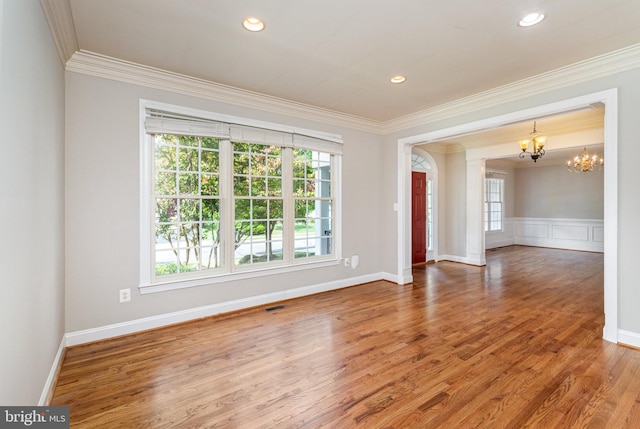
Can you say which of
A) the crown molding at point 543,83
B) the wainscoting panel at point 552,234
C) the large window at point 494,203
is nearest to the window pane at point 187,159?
the crown molding at point 543,83

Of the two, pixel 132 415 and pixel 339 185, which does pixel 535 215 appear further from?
pixel 132 415

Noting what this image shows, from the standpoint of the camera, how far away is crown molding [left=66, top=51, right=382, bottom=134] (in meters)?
2.91

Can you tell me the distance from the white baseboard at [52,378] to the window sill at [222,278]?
0.78 m

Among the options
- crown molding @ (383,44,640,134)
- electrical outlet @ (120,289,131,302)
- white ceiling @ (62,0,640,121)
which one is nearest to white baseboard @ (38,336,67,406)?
electrical outlet @ (120,289,131,302)

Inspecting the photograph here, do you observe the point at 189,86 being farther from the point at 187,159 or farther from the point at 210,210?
the point at 210,210

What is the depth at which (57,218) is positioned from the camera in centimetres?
248

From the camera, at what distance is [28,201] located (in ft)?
5.53

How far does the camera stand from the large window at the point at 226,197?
131 inches

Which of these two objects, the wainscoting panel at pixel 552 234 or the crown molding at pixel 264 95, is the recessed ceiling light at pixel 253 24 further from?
the wainscoting panel at pixel 552 234

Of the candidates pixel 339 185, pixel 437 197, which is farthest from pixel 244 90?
pixel 437 197

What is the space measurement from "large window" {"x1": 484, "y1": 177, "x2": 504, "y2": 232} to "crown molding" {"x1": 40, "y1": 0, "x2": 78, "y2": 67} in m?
→ 9.59

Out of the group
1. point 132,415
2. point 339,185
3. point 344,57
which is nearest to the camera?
point 132,415

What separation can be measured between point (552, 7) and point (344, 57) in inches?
64.8

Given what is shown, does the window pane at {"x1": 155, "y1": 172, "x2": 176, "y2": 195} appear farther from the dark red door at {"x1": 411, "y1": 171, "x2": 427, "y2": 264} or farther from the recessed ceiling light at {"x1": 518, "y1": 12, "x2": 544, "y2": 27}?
the dark red door at {"x1": 411, "y1": 171, "x2": 427, "y2": 264}
